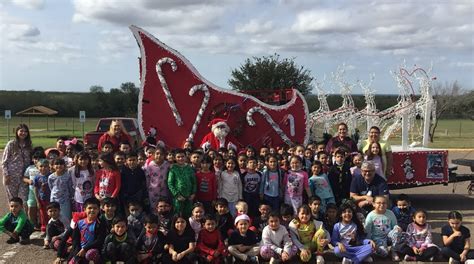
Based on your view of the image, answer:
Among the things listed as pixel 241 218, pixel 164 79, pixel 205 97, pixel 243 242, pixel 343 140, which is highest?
pixel 164 79

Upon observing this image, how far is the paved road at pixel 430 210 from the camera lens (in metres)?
6.05

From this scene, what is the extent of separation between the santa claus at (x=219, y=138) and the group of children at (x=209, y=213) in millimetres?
1676

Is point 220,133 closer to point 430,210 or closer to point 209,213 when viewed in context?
point 209,213

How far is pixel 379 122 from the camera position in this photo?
35.6 feet

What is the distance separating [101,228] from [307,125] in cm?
531

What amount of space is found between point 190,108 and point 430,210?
4.88m

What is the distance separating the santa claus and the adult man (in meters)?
2.86

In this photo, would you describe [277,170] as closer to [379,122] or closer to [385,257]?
[385,257]

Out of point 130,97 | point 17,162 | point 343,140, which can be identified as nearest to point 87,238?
point 17,162

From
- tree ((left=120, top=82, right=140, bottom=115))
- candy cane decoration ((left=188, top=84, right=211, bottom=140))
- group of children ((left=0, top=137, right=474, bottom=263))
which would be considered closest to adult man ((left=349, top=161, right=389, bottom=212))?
group of children ((left=0, top=137, right=474, bottom=263))

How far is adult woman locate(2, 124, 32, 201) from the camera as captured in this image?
7.12m

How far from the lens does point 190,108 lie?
969cm

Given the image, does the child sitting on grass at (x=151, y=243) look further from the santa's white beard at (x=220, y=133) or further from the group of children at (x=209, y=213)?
the santa's white beard at (x=220, y=133)

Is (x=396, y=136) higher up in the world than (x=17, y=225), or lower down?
higher up
